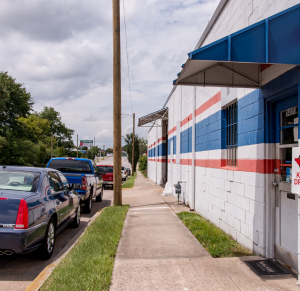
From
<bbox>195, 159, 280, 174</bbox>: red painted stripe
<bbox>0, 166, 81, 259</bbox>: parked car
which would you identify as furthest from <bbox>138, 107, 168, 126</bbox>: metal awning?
<bbox>0, 166, 81, 259</bbox>: parked car

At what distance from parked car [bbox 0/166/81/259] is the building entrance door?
380 cm

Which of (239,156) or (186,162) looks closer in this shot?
(239,156)

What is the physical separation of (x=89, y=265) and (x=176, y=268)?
A: 1.31 metres

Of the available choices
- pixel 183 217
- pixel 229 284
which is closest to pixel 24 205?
pixel 229 284

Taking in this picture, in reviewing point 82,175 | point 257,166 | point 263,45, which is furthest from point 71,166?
point 263,45

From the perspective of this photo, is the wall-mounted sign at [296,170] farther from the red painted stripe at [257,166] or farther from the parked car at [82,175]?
the parked car at [82,175]

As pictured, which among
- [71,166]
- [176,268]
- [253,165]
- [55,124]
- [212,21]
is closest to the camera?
[176,268]

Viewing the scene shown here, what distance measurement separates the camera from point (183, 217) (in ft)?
28.6

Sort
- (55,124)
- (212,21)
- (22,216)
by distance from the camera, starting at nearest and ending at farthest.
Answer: (22,216) → (212,21) → (55,124)

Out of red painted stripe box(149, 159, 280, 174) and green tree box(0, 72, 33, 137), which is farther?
green tree box(0, 72, 33, 137)

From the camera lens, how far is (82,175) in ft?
33.6

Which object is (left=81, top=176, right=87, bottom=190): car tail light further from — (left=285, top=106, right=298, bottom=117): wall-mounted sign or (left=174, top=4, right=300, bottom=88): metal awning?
(left=285, top=106, right=298, bottom=117): wall-mounted sign

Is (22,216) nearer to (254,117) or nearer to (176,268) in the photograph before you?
(176,268)

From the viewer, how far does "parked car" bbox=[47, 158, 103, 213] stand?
10.2m
